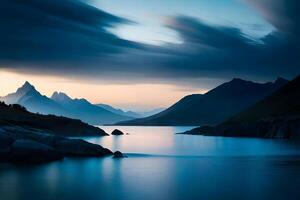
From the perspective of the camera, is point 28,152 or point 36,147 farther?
point 36,147

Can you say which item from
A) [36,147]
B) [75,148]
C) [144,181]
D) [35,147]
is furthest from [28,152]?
[144,181]

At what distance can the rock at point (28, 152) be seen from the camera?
74.8 meters

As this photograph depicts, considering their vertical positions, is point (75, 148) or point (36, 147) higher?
point (36, 147)

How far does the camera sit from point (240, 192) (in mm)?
Answer: 47156

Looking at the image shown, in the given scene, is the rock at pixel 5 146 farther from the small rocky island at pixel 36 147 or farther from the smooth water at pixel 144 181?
the smooth water at pixel 144 181

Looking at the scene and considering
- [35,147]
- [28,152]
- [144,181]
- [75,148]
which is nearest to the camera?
[144,181]

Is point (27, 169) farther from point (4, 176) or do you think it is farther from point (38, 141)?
point (38, 141)

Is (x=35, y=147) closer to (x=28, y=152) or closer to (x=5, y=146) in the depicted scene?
(x=28, y=152)

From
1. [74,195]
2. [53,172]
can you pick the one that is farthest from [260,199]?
[53,172]

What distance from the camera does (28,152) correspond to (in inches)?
2980

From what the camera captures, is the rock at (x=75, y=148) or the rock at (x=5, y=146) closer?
the rock at (x=5, y=146)

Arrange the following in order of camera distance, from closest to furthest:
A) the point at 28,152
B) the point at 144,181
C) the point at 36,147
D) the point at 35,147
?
1. the point at 144,181
2. the point at 28,152
3. the point at 35,147
4. the point at 36,147

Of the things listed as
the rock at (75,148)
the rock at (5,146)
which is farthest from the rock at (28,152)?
the rock at (75,148)

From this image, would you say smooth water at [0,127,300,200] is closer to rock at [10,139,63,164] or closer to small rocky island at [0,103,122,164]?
rock at [10,139,63,164]
